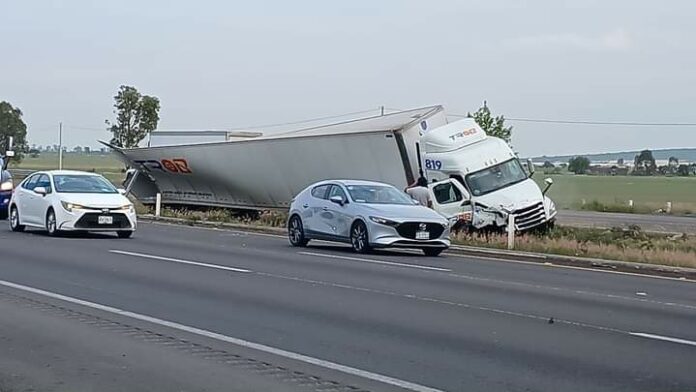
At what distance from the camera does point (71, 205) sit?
24.3m

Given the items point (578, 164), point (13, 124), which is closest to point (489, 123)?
point (578, 164)

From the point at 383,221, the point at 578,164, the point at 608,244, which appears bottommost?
the point at 608,244

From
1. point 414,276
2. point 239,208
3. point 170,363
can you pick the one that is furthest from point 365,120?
point 170,363

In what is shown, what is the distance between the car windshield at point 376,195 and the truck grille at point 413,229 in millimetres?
1154

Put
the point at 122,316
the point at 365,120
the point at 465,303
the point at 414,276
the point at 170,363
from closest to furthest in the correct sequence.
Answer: the point at 170,363
the point at 122,316
the point at 465,303
the point at 414,276
the point at 365,120

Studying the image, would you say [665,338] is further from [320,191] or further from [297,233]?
[297,233]

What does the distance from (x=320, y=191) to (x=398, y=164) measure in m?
4.99

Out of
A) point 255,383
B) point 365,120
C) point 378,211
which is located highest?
point 365,120

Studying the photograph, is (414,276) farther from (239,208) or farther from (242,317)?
(239,208)

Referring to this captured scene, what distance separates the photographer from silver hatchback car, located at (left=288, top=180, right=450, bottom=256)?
72.9ft

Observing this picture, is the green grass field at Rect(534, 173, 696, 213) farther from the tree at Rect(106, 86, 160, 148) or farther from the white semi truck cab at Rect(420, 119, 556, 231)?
the tree at Rect(106, 86, 160, 148)

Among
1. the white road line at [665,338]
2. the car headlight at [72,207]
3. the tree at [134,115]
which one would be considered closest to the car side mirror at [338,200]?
the car headlight at [72,207]

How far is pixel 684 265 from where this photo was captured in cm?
2175

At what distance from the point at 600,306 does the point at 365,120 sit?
1953cm
